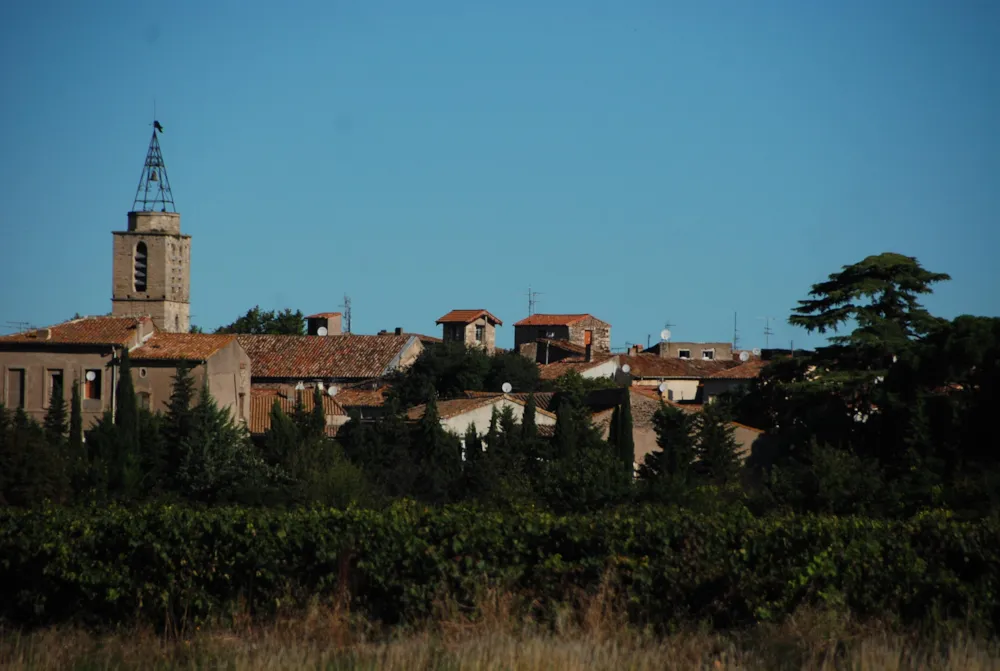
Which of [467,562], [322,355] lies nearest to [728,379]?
[322,355]

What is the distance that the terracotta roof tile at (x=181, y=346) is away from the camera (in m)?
39.7

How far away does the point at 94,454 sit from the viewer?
31953 mm

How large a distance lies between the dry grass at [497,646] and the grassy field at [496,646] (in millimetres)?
11

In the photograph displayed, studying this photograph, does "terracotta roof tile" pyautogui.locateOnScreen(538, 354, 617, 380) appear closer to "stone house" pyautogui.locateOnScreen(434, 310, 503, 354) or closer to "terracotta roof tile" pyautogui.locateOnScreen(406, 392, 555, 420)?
"stone house" pyautogui.locateOnScreen(434, 310, 503, 354)

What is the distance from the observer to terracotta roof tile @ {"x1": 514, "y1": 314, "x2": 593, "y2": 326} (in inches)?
2830

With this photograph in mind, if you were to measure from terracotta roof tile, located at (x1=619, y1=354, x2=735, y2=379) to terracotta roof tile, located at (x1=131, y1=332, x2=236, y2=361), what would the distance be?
73.2 feet

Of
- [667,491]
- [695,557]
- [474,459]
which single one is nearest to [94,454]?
[474,459]

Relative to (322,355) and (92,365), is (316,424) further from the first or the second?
(322,355)

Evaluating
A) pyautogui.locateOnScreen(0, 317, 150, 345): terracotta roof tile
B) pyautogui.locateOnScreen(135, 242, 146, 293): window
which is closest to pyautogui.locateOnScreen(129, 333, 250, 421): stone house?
pyautogui.locateOnScreen(0, 317, 150, 345): terracotta roof tile

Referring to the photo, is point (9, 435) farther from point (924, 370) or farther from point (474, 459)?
point (924, 370)

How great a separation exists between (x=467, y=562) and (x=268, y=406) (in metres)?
35.5

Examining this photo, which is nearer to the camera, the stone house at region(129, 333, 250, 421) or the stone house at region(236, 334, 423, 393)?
the stone house at region(129, 333, 250, 421)

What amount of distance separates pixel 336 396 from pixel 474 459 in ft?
63.7

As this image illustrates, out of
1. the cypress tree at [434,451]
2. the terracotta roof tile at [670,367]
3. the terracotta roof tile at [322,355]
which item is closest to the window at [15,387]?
the cypress tree at [434,451]
